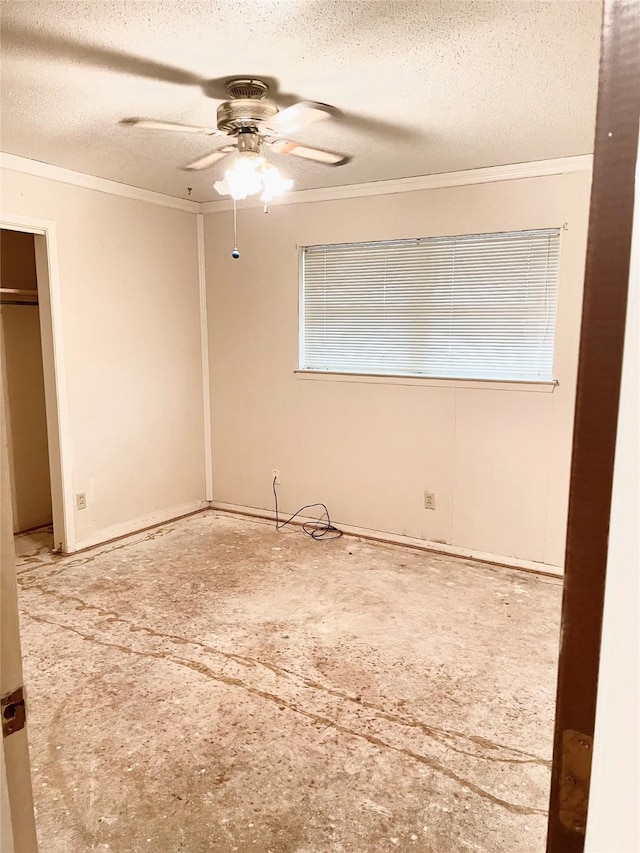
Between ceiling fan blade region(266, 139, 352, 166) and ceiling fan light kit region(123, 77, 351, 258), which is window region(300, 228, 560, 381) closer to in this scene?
ceiling fan blade region(266, 139, 352, 166)

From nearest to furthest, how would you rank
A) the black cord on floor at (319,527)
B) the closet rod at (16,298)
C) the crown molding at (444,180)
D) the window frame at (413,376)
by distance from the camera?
the crown molding at (444,180) < the window frame at (413,376) < the closet rod at (16,298) < the black cord on floor at (319,527)

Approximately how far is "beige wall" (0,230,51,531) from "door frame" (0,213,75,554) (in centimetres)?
52

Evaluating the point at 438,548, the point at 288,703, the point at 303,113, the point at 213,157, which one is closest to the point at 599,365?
the point at 303,113

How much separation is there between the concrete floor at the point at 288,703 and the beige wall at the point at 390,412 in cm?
46

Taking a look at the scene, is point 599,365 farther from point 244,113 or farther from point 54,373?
point 54,373

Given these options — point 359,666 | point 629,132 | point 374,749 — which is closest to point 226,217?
point 359,666

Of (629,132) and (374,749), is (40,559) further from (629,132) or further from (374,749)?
(629,132)

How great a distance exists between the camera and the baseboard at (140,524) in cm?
405

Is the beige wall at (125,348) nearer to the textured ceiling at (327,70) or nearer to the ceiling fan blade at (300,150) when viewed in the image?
the textured ceiling at (327,70)

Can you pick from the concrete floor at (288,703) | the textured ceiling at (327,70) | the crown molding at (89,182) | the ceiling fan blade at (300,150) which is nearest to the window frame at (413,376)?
the textured ceiling at (327,70)

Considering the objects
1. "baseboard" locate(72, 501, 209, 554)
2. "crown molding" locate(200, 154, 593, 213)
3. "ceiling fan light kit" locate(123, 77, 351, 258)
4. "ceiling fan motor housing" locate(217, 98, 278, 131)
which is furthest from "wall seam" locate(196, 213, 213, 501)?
"ceiling fan motor housing" locate(217, 98, 278, 131)

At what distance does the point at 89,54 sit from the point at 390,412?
271cm

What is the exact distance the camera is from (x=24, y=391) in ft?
14.1

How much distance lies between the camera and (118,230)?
407cm
